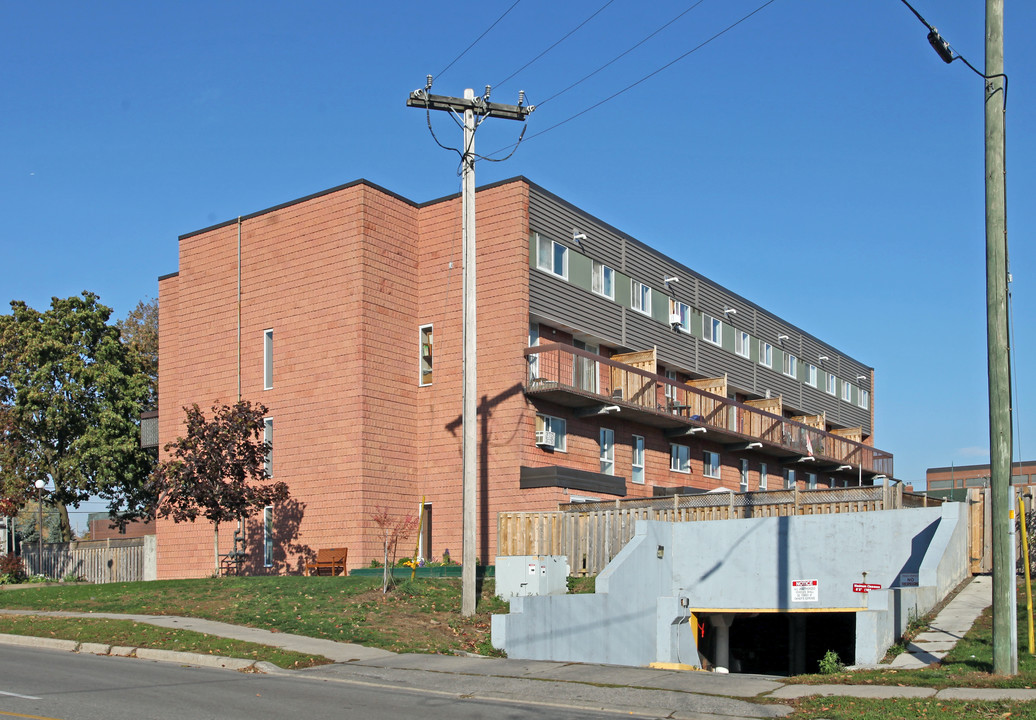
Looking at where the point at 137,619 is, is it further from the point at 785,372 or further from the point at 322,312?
the point at 785,372

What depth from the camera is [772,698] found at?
524 inches

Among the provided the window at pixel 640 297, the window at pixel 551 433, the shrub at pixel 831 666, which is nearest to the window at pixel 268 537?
the window at pixel 551 433

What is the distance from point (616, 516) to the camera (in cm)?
2439

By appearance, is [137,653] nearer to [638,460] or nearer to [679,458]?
[638,460]

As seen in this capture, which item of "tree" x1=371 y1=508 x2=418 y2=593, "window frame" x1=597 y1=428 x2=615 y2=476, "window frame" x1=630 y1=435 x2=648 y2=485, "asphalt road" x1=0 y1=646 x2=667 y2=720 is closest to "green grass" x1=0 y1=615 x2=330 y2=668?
"asphalt road" x1=0 y1=646 x2=667 y2=720

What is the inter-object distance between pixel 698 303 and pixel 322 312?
1722cm

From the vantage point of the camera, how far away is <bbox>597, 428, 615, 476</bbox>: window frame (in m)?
33.5

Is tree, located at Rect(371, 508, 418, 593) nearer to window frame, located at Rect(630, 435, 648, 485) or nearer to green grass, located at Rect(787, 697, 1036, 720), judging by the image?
window frame, located at Rect(630, 435, 648, 485)

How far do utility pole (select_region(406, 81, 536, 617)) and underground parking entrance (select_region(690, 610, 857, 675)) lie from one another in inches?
245

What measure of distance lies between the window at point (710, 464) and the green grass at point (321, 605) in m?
16.9

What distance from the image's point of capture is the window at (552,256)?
104 feet

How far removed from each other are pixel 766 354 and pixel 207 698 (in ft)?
127

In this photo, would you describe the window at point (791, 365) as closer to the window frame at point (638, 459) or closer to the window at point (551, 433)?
the window frame at point (638, 459)

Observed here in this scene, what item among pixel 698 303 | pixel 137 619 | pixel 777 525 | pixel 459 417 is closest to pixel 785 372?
pixel 698 303
